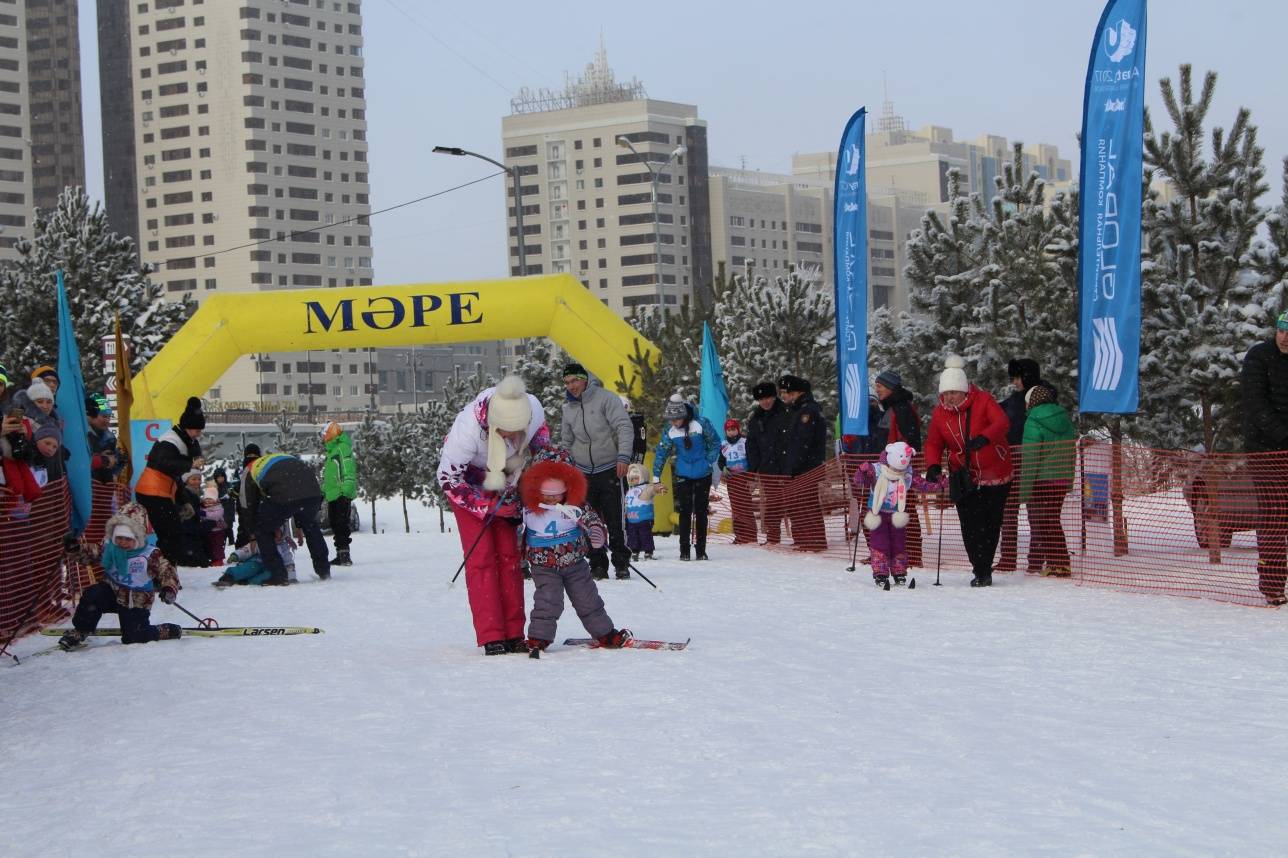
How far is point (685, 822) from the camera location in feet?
15.6

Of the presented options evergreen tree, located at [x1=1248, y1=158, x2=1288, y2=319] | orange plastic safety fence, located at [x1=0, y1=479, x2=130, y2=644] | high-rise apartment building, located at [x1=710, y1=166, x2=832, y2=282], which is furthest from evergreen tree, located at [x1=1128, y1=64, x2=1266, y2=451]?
high-rise apartment building, located at [x1=710, y1=166, x2=832, y2=282]

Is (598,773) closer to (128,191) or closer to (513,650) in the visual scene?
(513,650)

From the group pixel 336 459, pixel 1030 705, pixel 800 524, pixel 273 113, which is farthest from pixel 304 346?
pixel 273 113

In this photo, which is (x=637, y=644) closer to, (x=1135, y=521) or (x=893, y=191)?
(x=1135, y=521)

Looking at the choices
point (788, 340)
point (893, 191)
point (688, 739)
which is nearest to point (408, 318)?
point (788, 340)

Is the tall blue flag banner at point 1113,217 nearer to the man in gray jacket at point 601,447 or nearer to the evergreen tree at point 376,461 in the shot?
the man in gray jacket at point 601,447

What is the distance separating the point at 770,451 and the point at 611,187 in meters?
143

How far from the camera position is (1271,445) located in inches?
411

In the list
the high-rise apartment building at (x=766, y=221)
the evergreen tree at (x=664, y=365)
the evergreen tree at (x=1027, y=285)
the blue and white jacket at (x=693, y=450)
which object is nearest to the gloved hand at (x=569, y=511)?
the blue and white jacket at (x=693, y=450)

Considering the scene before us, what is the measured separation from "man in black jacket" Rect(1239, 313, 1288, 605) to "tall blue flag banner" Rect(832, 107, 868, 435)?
589cm

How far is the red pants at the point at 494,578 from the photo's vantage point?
8.70 meters

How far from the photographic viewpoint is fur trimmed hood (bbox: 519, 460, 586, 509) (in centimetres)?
852

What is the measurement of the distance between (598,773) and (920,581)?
25.3ft

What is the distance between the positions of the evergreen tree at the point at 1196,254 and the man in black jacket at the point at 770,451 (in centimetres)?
363
